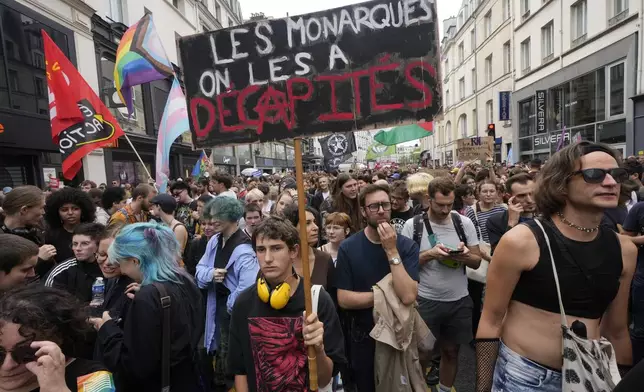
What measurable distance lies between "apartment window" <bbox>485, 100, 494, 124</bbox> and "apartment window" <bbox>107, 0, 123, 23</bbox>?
25.3m

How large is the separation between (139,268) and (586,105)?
21.5 m

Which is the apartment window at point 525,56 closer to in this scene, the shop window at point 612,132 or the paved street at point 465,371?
the shop window at point 612,132

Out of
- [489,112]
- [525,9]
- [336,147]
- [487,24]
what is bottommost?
[336,147]

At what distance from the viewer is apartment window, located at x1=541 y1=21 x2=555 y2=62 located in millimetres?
21562

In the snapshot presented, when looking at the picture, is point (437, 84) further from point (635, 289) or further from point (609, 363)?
point (635, 289)

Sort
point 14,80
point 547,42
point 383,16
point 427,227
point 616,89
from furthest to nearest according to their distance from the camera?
point 547,42 → point 616,89 → point 14,80 → point 427,227 → point 383,16

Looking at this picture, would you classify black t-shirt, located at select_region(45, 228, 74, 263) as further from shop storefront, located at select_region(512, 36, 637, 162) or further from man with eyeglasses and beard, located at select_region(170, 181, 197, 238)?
shop storefront, located at select_region(512, 36, 637, 162)

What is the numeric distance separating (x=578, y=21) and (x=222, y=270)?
2222 centimetres

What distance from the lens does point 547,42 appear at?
2211 centimetres

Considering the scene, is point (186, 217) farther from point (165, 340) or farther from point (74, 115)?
point (165, 340)

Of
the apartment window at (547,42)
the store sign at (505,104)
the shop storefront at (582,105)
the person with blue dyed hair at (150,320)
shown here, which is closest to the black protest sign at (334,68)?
the person with blue dyed hair at (150,320)

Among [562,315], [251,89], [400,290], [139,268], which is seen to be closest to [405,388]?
[400,290]

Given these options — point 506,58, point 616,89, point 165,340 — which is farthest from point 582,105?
point 165,340

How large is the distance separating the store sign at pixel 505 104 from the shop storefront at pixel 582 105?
2.10 ft
